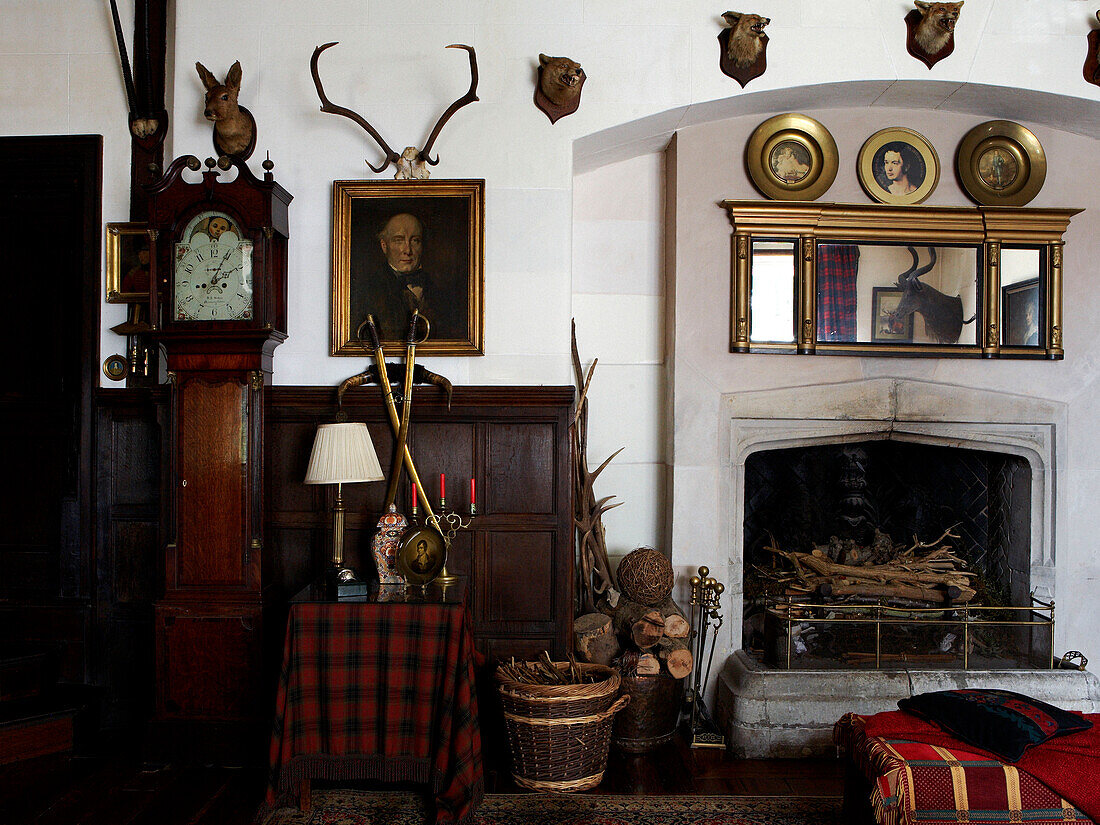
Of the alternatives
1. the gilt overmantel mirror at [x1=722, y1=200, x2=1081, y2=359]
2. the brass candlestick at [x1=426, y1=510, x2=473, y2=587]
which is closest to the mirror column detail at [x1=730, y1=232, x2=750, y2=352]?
the gilt overmantel mirror at [x1=722, y1=200, x2=1081, y2=359]

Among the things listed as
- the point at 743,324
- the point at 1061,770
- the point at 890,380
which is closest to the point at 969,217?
the point at 890,380

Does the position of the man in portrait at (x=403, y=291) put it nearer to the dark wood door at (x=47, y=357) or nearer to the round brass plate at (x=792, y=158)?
the dark wood door at (x=47, y=357)

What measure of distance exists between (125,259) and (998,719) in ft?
12.8

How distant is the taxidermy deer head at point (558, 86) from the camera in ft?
12.1

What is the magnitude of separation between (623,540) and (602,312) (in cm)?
113

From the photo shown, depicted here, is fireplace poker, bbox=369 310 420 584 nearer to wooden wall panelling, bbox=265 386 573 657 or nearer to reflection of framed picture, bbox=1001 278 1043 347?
wooden wall panelling, bbox=265 386 573 657

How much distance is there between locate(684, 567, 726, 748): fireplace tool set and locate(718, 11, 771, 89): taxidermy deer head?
2.17m

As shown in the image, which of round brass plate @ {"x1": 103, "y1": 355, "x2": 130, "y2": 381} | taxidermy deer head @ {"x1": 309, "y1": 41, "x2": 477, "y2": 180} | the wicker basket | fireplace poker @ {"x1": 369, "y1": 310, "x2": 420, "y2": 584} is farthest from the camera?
round brass plate @ {"x1": 103, "y1": 355, "x2": 130, "y2": 381}

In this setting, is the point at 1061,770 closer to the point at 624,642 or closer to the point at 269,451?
the point at 624,642

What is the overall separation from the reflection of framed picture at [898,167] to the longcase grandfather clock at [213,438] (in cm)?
269

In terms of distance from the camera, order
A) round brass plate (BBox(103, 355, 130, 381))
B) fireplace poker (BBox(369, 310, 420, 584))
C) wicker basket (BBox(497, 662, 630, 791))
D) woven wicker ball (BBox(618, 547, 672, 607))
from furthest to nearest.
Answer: round brass plate (BBox(103, 355, 130, 381))
woven wicker ball (BBox(618, 547, 672, 607))
fireplace poker (BBox(369, 310, 420, 584))
wicker basket (BBox(497, 662, 630, 791))

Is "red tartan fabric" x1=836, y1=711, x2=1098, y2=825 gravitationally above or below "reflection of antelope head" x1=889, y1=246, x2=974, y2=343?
below

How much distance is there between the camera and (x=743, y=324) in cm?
401

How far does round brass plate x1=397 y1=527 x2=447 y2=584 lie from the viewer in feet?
10.7
